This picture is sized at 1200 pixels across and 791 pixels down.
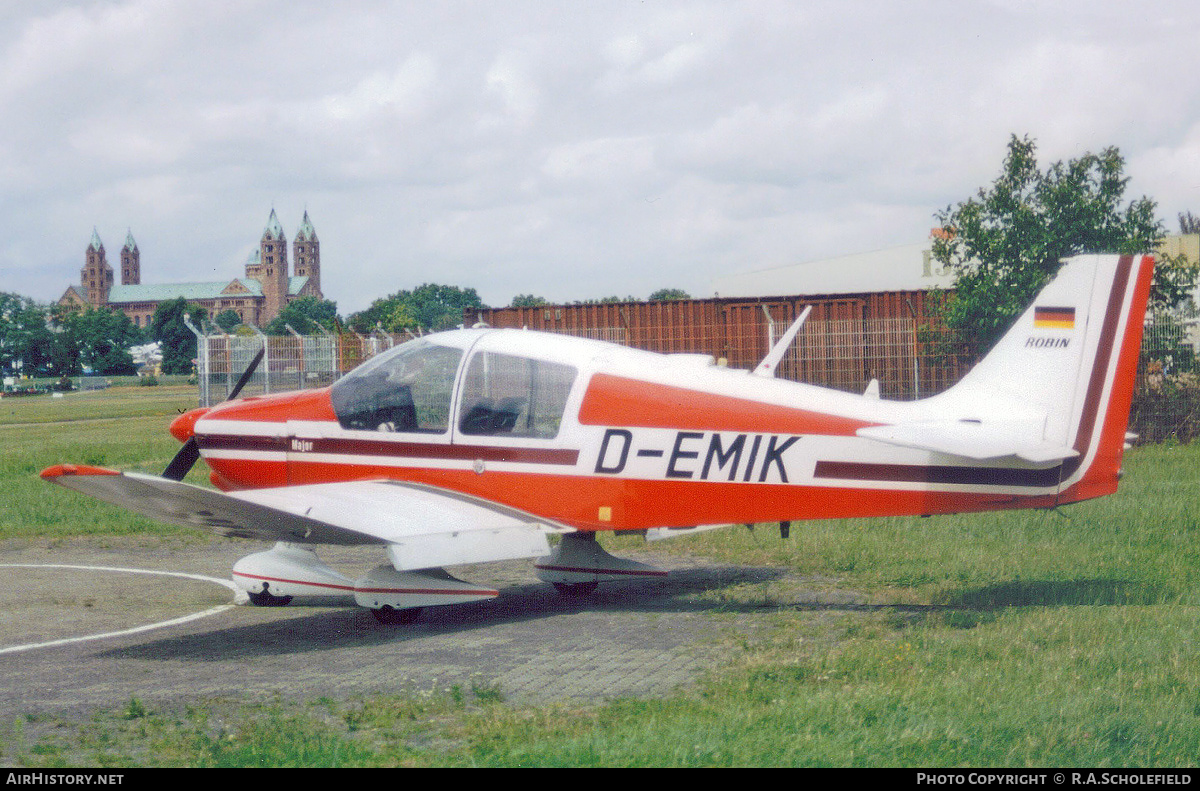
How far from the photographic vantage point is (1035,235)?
19109 millimetres

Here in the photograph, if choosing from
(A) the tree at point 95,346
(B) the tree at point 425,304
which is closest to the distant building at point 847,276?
(B) the tree at point 425,304

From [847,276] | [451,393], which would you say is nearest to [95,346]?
[847,276]

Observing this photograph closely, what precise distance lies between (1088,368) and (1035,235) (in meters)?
12.5

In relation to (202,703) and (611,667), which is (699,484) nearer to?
(611,667)

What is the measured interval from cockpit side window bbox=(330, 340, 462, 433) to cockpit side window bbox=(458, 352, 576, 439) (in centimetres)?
18

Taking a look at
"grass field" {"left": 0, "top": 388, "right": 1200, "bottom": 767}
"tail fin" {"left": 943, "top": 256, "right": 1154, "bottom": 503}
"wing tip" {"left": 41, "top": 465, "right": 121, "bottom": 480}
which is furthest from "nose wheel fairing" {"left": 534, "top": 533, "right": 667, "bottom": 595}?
"wing tip" {"left": 41, "top": 465, "right": 121, "bottom": 480}

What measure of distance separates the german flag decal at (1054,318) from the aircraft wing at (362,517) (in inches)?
139

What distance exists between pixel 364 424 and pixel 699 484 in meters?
2.64

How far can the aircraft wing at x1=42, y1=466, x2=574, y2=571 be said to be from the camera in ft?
23.6

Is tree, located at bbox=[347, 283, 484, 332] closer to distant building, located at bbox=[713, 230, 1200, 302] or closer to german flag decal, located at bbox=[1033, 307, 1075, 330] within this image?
distant building, located at bbox=[713, 230, 1200, 302]

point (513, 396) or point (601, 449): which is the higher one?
point (513, 396)

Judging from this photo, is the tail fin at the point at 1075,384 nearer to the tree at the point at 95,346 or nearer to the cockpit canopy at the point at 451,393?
the cockpit canopy at the point at 451,393

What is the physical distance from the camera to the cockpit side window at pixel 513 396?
8289mm

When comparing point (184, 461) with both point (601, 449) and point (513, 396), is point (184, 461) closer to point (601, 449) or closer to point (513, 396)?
point (513, 396)
